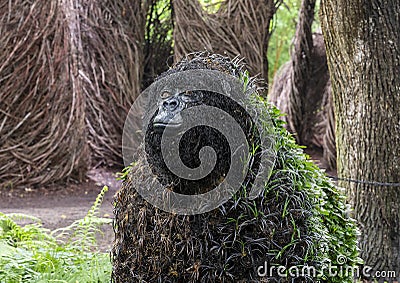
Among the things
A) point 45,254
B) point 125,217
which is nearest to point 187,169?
point 125,217

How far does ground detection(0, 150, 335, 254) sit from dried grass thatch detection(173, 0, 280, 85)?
2.24 metres

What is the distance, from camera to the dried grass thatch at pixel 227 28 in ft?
26.9

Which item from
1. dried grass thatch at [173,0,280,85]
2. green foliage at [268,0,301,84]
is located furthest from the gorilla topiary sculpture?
green foliage at [268,0,301,84]

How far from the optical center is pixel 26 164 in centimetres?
753

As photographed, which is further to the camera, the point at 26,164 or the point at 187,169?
the point at 26,164

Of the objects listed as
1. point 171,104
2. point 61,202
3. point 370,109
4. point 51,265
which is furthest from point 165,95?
point 61,202

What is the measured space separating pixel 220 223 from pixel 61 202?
5.17 m

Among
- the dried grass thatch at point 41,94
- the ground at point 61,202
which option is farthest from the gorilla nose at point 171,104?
the dried grass thatch at point 41,94

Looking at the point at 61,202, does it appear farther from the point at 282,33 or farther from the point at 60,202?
the point at 282,33

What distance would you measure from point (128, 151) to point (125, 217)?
227 inches

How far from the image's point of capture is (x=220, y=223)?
95.1 inches

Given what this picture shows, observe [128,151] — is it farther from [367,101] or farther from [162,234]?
[162,234]

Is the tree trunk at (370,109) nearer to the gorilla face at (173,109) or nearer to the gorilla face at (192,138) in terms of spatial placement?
the gorilla face at (192,138)

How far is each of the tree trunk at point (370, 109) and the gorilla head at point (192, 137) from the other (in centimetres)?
241
